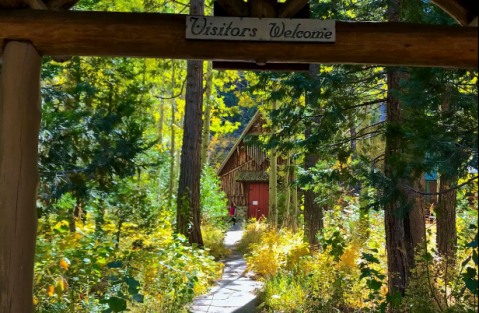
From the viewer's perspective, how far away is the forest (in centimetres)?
446

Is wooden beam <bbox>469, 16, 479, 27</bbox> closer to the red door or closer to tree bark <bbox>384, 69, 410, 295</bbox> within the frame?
tree bark <bbox>384, 69, 410, 295</bbox>

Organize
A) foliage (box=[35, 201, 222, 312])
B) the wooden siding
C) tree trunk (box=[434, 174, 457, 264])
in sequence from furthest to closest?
the wooden siding, tree trunk (box=[434, 174, 457, 264]), foliage (box=[35, 201, 222, 312])

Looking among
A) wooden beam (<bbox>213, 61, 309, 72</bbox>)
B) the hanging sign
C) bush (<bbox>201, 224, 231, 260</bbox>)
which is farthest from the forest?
bush (<bbox>201, 224, 231, 260</bbox>)

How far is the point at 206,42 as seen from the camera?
3881 mm

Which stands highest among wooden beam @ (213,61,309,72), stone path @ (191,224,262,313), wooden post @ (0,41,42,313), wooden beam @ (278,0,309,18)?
wooden beam @ (278,0,309,18)

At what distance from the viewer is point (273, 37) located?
3871mm

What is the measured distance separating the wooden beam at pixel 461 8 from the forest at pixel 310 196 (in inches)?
27.4

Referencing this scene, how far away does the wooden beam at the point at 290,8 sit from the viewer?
3838 millimetres

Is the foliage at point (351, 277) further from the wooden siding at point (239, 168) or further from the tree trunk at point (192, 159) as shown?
the wooden siding at point (239, 168)

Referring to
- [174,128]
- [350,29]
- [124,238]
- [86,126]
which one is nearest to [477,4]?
[350,29]

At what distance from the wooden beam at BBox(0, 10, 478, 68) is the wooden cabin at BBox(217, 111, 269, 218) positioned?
22375mm

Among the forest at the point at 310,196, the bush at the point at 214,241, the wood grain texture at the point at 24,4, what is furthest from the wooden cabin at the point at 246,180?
the wood grain texture at the point at 24,4

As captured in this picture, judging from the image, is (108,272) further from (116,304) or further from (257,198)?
(257,198)

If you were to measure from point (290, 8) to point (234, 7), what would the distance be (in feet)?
1.62
